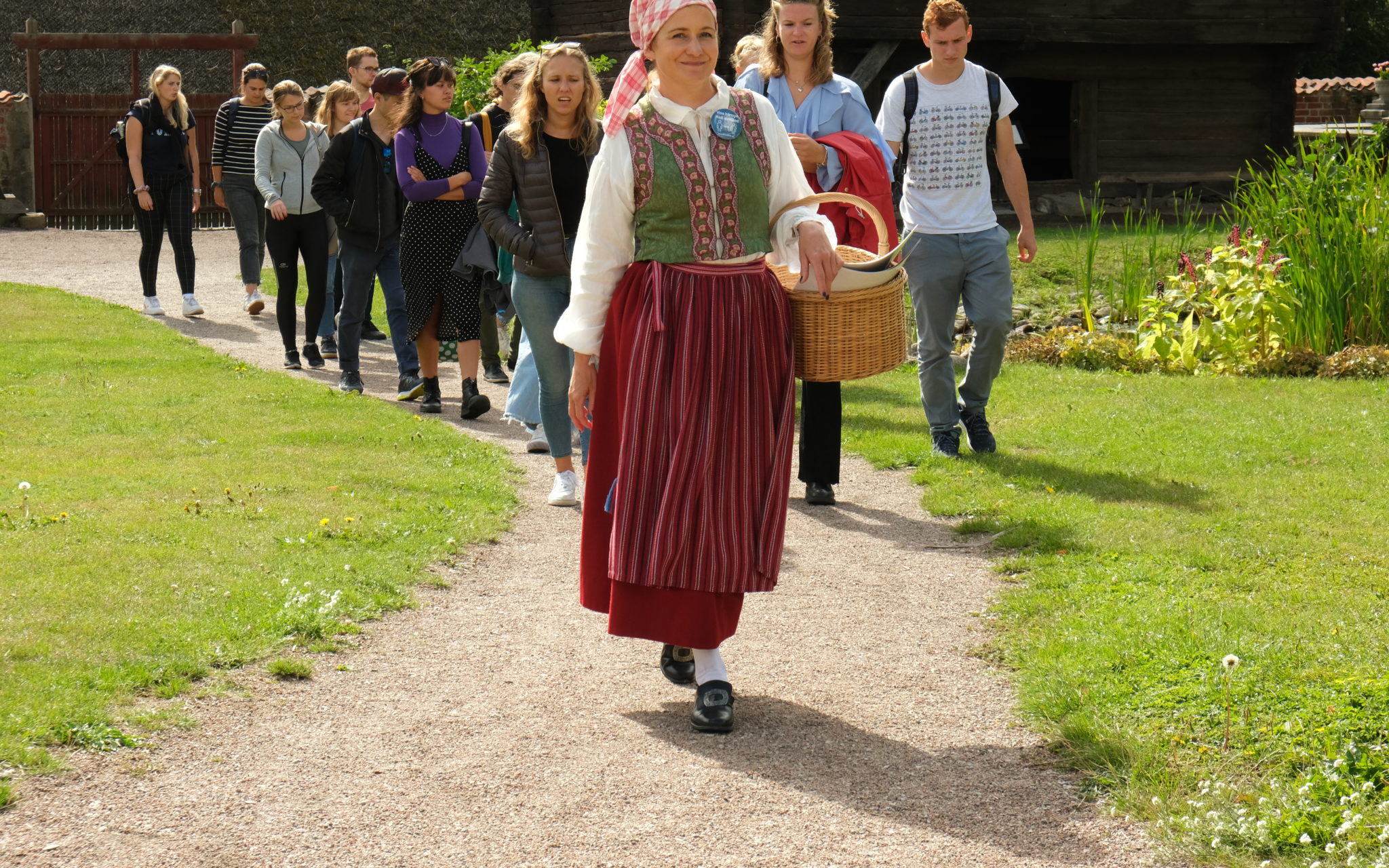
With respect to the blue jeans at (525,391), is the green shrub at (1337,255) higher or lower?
higher

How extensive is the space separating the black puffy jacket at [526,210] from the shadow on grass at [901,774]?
9.05 feet

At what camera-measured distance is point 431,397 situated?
29.7 ft

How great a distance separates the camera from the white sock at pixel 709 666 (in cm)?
408

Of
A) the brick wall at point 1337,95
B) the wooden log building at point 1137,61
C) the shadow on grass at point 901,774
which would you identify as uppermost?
the brick wall at point 1337,95

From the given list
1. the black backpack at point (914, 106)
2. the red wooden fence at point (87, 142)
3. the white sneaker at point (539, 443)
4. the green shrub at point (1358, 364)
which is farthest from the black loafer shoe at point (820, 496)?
the red wooden fence at point (87, 142)

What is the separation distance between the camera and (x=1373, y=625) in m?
4.52

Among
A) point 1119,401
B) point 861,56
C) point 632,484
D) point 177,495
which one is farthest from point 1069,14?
point 632,484

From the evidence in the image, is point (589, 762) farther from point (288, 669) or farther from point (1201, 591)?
point (1201, 591)

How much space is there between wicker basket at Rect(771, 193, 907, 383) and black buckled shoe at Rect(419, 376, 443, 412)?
16.5 feet

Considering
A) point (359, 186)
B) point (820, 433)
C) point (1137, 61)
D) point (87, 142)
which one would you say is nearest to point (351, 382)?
point (359, 186)

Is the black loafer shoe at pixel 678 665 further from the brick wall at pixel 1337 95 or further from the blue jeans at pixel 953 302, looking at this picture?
the brick wall at pixel 1337 95

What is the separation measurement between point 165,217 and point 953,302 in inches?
304

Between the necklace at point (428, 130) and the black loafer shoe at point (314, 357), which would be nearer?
the necklace at point (428, 130)

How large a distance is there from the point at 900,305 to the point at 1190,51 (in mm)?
18376
